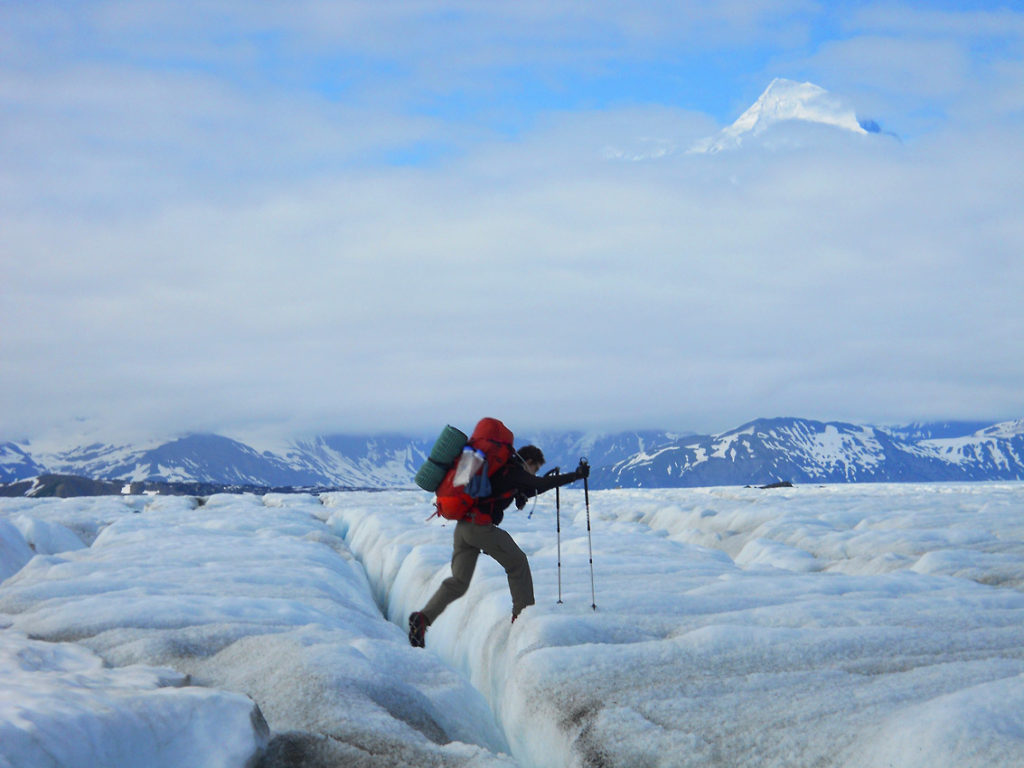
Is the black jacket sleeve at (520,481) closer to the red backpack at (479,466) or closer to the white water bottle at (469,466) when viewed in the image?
the red backpack at (479,466)

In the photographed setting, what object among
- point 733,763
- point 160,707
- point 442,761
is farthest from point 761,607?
point 160,707

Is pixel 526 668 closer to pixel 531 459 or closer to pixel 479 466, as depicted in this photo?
pixel 479 466

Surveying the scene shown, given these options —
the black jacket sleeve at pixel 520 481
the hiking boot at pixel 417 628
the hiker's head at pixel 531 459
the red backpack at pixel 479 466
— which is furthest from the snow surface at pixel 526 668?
the hiker's head at pixel 531 459

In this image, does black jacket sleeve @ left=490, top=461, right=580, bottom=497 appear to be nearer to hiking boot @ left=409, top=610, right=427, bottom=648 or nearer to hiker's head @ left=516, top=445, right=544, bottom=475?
hiker's head @ left=516, top=445, right=544, bottom=475

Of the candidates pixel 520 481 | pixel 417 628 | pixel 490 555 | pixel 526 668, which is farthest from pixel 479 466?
pixel 417 628

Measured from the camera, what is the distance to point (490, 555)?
9.31 metres

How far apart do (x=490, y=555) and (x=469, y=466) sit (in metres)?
1.36

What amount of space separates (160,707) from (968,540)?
18.9 m

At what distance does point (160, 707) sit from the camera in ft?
17.6

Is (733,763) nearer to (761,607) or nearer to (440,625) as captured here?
(761,607)

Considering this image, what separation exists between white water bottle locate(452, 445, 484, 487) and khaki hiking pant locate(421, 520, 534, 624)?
2.44ft

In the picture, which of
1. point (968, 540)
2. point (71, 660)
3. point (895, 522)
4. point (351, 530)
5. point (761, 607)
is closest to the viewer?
point (71, 660)

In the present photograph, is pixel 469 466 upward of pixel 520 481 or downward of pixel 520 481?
upward

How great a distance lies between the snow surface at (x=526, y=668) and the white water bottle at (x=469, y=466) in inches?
68.1
